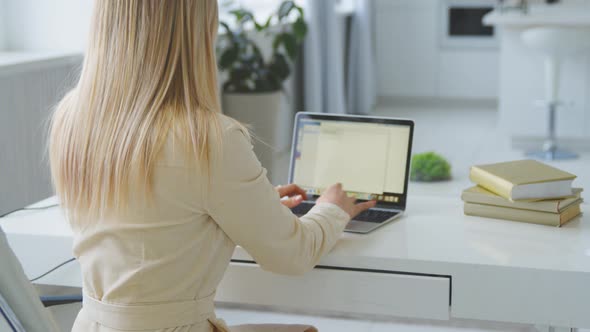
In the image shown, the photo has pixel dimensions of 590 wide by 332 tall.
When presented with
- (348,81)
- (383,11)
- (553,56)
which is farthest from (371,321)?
(383,11)

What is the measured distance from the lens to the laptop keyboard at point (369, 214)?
5.82ft

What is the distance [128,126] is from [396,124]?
720 millimetres

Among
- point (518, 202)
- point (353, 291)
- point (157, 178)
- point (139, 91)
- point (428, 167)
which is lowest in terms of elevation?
point (428, 167)

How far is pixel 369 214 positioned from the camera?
71.4 inches

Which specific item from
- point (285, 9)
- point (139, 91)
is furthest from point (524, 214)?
point (285, 9)

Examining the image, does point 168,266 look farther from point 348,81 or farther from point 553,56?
point 348,81

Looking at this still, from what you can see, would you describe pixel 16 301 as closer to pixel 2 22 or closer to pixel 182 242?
pixel 182 242

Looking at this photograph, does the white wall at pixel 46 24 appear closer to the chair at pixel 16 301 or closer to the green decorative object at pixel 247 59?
the green decorative object at pixel 247 59

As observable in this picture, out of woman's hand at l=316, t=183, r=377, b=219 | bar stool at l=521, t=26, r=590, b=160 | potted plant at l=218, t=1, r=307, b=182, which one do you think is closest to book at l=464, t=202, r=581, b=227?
woman's hand at l=316, t=183, r=377, b=219

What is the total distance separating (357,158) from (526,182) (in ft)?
1.25

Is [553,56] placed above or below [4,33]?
→ below

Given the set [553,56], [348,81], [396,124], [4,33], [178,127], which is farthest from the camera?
[348,81]

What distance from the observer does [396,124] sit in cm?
183

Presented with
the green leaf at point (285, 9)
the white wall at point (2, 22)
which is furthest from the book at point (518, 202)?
the green leaf at point (285, 9)
